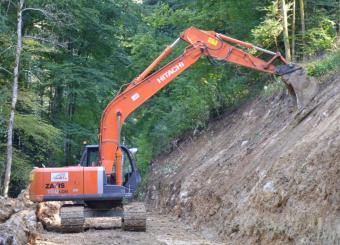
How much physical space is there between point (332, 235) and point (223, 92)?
12.3m

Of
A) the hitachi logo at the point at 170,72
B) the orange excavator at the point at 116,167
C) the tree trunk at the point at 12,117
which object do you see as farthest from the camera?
the tree trunk at the point at 12,117

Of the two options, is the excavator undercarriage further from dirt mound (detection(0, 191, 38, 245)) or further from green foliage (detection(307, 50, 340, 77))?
green foliage (detection(307, 50, 340, 77))

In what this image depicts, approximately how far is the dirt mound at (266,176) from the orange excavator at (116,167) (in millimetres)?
1540

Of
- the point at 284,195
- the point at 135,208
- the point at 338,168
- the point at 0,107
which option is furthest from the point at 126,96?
the point at 338,168

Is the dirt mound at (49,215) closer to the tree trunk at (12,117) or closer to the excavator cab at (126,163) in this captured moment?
the excavator cab at (126,163)

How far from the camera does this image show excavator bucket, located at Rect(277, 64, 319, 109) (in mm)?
13927

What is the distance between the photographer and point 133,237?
1148 centimetres

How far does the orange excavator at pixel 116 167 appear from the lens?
12508 millimetres

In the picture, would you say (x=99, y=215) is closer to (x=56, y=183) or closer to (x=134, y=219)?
(x=134, y=219)

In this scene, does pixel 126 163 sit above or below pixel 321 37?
below

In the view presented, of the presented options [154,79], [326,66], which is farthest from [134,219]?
[326,66]

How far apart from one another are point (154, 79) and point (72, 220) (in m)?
4.06

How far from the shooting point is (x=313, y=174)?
9023mm

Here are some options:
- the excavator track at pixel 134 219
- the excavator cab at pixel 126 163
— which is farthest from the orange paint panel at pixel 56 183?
the excavator cab at pixel 126 163
